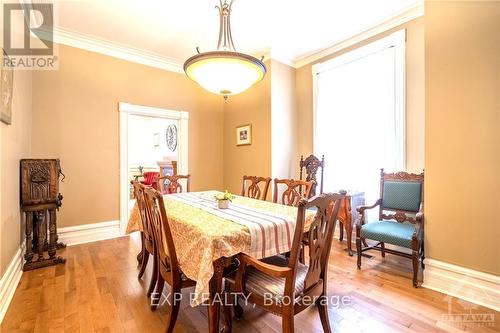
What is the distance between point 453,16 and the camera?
2064 mm

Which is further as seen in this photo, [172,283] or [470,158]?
[470,158]

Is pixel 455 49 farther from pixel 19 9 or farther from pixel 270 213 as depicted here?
pixel 19 9

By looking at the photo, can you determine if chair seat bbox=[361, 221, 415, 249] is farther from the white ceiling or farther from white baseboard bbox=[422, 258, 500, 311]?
the white ceiling

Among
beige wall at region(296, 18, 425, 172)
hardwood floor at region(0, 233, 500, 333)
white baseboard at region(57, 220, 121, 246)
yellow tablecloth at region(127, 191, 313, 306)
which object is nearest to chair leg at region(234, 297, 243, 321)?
hardwood floor at region(0, 233, 500, 333)

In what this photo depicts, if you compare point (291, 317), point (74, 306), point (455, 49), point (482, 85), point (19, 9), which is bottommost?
point (74, 306)

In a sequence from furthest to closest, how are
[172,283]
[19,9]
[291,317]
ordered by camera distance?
1. [19,9]
2. [172,283]
3. [291,317]

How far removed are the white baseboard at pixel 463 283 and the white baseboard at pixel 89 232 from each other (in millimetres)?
3910

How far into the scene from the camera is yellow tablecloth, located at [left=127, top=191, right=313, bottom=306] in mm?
1317

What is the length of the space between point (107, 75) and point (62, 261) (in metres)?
2.56

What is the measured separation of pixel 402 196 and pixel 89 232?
410 centimetres

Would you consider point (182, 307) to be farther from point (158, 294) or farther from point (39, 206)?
point (39, 206)

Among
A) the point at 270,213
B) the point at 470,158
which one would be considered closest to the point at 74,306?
the point at 270,213

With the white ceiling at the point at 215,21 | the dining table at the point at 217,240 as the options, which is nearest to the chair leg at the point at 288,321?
the dining table at the point at 217,240

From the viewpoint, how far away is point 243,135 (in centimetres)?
437
